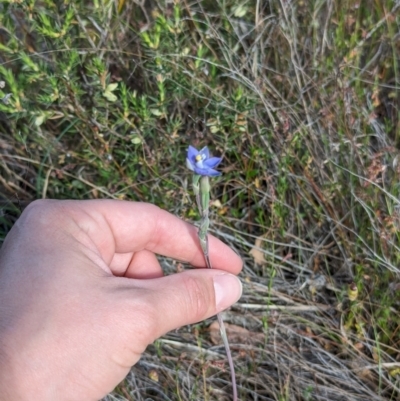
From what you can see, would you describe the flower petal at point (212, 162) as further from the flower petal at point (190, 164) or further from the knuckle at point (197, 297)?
the knuckle at point (197, 297)

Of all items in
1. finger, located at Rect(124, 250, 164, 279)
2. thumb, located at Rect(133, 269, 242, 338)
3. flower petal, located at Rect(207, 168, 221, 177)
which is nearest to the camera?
flower petal, located at Rect(207, 168, 221, 177)

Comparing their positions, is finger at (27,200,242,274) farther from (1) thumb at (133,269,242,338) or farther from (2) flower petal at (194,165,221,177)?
(2) flower petal at (194,165,221,177)

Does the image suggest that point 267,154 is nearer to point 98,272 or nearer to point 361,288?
point 361,288

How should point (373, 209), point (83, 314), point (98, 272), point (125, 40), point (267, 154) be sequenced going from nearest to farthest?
point (83, 314)
point (98, 272)
point (373, 209)
point (267, 154)
point (125, 40)

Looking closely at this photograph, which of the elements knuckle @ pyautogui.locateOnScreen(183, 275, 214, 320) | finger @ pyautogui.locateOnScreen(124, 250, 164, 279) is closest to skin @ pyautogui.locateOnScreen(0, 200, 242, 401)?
knuckle @ pyautogui.locateOnScreen(183, 275, 214, 320)

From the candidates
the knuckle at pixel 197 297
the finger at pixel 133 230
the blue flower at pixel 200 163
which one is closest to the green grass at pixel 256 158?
the finger at pixel 133 230

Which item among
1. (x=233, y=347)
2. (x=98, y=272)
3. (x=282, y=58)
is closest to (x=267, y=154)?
(x=282, y=58)
